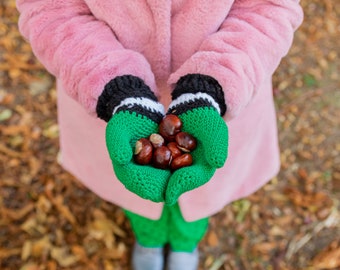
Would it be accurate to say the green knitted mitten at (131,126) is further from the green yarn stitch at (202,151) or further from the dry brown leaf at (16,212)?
the dry brown leaf at (16,212)

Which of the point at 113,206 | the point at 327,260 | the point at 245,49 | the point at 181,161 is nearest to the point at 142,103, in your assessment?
the point at 181,161

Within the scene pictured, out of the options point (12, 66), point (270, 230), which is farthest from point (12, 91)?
point (270, 230)

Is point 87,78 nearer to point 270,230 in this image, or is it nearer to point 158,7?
point 158,7

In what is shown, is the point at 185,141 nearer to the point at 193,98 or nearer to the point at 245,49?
the point at 193,98

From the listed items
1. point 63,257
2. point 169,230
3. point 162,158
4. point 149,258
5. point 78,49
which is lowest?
point 63,257

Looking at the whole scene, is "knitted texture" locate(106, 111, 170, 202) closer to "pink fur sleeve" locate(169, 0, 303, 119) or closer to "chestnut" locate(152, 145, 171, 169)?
"chestnut" locate(152, 145, 171, 169)

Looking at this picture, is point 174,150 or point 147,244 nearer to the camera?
point 174,150

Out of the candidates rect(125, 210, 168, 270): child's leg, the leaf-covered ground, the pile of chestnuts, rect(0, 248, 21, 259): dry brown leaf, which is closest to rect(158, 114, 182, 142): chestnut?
the pile of chestnuts

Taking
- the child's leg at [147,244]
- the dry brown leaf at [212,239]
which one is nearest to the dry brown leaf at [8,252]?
the child's leg at [147,244]
